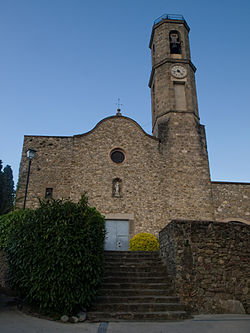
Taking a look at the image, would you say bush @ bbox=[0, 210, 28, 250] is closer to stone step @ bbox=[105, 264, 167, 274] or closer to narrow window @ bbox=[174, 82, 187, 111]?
stone step @ bbox=[105, 264, 167, 274]

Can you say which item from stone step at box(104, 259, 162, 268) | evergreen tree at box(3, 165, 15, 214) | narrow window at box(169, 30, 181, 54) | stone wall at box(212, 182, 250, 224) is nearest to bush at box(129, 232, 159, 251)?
stone step at box(104, 259, 162, 268)

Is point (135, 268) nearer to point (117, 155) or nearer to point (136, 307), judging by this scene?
point (136, 307)

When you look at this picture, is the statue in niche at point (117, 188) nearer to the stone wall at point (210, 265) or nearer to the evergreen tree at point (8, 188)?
the stone wall at point (210, 265)

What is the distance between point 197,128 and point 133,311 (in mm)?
10716

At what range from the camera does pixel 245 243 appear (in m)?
7.17

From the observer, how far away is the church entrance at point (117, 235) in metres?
12.3

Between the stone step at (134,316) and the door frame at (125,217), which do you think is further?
the door frame at (125,217)

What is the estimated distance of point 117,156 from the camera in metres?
13.9

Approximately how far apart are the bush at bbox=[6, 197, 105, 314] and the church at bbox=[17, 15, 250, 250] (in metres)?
6.38

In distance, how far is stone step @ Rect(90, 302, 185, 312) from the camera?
19.4 feet

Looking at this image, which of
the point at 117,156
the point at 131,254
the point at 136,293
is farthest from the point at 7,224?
the point at 117,156

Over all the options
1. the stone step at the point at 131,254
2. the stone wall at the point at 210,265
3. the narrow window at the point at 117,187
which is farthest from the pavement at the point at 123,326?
the narrow window at the point at 117,187

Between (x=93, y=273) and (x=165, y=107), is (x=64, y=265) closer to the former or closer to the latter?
(x=93, y=273)

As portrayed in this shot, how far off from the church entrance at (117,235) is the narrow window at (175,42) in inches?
429
